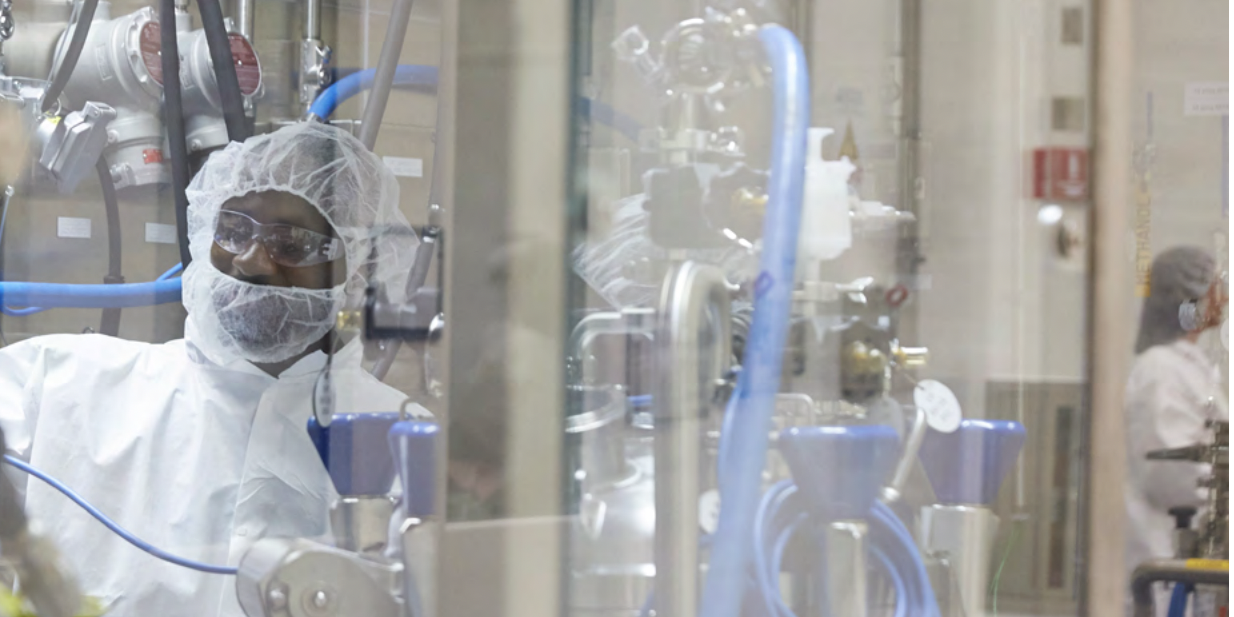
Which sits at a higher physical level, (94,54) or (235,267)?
(94,54)

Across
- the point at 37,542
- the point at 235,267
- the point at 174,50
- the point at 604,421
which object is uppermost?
the point at 174,50

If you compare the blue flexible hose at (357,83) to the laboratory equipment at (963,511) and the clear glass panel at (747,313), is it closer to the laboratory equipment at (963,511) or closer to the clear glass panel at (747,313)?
the clear glass panel at (747,313)

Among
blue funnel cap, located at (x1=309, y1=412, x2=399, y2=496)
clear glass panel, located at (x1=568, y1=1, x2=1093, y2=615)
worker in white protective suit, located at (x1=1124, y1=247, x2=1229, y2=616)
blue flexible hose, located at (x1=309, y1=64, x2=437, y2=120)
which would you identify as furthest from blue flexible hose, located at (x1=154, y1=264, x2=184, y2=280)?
worker in white protective suit, located at (x1=1124, y1=247, x2=1229, y2=616)

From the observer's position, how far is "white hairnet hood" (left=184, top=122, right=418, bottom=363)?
78cm

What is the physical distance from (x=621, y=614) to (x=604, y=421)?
0.37 ft

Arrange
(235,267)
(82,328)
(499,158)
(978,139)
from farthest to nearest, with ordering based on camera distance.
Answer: (82,328) < (235,267) < (978,139) < (499,158)

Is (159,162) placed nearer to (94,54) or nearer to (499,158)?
(94,54)

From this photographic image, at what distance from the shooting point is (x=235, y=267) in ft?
3.58

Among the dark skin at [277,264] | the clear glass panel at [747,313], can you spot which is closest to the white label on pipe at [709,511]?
the clear glass panel at [747,313]

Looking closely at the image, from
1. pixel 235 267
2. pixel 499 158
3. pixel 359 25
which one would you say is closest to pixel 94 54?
pixel 235 267

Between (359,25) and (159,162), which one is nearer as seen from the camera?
(359,25)

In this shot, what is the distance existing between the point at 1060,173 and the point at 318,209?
59 centimetres

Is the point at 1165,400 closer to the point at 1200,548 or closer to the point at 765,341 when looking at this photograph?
the point at 1200,548

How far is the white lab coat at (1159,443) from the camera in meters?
0.69
